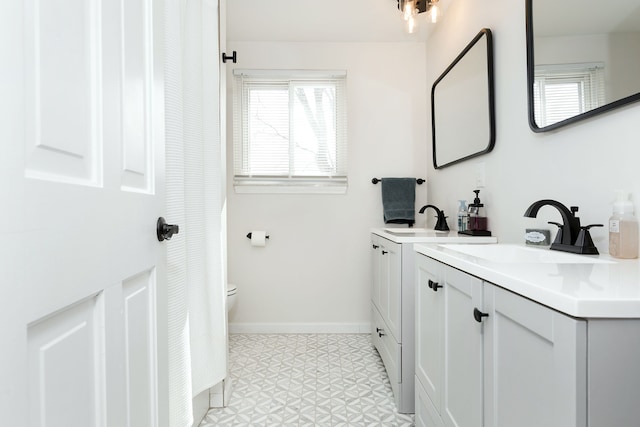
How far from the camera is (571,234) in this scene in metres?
1.13

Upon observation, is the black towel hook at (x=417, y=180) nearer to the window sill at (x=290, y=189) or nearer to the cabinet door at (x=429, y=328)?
the window sill at (x=290, y=189)

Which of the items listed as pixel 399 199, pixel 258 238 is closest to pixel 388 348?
pixel 399 199

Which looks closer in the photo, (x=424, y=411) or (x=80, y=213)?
(x=80, y=213)

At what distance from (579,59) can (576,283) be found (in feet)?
3.03

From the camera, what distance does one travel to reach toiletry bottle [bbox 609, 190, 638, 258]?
3.13 ft

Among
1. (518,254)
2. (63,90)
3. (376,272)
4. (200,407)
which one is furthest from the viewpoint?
(376,272)

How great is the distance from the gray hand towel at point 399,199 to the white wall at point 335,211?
13 cm

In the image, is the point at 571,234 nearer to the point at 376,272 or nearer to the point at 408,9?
the point at 376,272

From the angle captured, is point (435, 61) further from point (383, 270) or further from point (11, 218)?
point (11, 218)

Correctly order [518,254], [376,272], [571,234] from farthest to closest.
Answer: [376,272], [518,254], [571,234]

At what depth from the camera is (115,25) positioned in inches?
28.1

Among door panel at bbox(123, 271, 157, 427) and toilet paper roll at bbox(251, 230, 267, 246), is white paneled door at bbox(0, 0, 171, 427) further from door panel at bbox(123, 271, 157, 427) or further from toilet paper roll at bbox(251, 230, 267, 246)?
toilet paper roll at bbox(251, 230, 267, 246)

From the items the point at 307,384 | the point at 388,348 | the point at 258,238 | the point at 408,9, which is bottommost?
the point at 307,384

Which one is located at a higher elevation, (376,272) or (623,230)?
(623,230)
